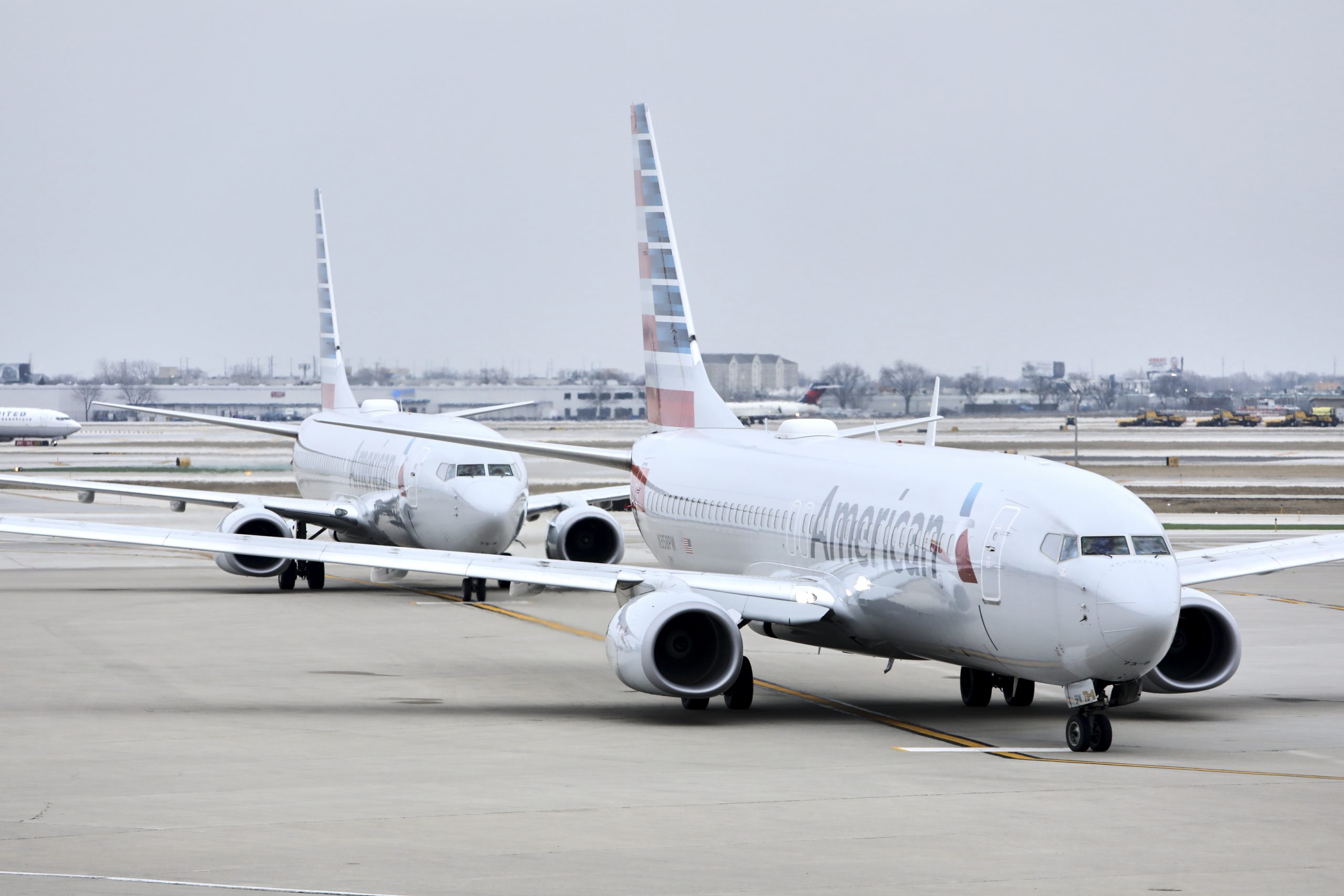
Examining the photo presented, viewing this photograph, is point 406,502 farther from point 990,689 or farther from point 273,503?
point 990,689

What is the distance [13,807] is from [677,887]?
7.00 m

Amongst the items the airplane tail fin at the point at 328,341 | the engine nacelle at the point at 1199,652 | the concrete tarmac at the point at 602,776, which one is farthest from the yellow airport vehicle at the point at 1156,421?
the engine nacelle at the point at 1199,652

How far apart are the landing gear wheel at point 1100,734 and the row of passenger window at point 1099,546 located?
195cm

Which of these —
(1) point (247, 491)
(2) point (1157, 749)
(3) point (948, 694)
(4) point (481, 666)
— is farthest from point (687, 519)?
(1) point (247, 491)

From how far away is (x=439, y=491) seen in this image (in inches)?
1588

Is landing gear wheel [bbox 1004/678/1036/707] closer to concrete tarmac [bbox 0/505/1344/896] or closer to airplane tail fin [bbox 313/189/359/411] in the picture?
concrete tarmac [bbox 0/505/1344/896]

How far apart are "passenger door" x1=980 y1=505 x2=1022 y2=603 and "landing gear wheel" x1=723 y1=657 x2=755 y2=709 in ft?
13.6

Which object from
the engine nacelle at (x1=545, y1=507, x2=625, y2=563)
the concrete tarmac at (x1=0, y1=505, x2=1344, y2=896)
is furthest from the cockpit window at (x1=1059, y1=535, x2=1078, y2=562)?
the engine nacelle at (x1=545, y1=507, x2=625, y2=563)

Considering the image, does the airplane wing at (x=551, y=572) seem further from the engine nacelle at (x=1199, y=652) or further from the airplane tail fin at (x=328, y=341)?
the airplane tail fin at (x=328, y=341)

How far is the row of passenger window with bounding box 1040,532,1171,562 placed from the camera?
1942 centimetres

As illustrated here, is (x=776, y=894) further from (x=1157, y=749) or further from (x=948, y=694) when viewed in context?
(x=948, y=694)

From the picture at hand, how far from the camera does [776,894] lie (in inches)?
508

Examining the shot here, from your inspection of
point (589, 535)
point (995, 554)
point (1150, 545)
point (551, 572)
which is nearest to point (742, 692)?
point (551, 572)

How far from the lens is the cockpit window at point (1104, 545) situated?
1941 cm
